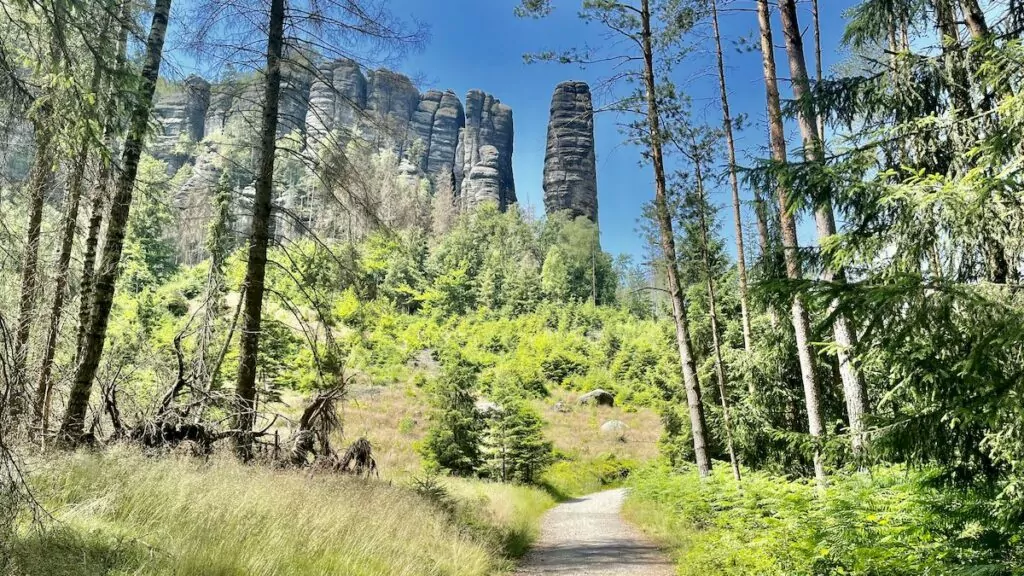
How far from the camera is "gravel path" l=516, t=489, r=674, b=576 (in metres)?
7.45

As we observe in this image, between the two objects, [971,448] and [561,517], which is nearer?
[971,448]

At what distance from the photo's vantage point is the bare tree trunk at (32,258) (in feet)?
9.96

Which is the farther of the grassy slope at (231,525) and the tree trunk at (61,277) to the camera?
the tree trunk at (61,277)

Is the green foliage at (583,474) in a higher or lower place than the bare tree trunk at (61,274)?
lower

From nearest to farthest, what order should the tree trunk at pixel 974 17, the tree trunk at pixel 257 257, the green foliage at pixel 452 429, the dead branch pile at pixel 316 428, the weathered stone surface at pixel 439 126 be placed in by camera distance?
the tree trunk at pixel 974 17
the tree trunk at pixel 257 257
the dead branch pile at pixel 316 428
the green foliage at pixel 452 429
the weathered stone surface at pixel 439 126

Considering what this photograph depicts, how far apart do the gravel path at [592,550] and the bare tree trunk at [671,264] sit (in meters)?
2.02

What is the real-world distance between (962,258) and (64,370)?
353 inches

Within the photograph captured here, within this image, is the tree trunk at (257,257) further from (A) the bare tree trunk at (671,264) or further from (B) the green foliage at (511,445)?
(B) the green foliage at (511,445)

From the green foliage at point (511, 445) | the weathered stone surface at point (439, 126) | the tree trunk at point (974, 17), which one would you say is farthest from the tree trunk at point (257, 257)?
the weathered stone surface at point (439, 126)

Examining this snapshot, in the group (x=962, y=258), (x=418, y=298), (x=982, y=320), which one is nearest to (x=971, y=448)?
(x=982, y=320)

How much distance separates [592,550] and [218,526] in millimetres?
6754

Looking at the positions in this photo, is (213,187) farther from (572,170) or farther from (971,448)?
(572,170)

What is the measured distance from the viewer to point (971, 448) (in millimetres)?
4262

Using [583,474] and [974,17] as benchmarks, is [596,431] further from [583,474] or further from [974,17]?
[974,17]
